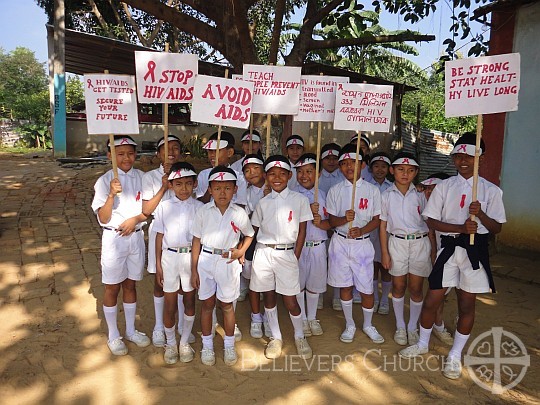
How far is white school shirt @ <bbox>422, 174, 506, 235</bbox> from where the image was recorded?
11.2 feet

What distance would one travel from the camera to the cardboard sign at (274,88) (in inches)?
162

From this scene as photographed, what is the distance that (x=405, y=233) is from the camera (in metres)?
3.96

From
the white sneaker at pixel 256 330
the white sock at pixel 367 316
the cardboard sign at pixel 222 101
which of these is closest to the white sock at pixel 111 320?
the white sneaker at pixel 256 330

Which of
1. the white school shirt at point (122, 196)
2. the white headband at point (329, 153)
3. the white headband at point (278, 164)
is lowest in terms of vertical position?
the white school shirt at point (122, 196)

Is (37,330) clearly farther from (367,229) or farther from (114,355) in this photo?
(367,229)

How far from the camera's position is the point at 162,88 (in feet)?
12.7

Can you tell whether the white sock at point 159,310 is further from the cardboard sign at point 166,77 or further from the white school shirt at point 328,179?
the white school shirt at point 328,179

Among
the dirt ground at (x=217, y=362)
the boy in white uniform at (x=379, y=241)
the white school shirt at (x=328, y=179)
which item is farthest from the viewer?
the white school shirt at (x=328, y=179)

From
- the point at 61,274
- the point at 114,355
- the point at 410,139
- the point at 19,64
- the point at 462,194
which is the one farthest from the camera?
the point at 19,64

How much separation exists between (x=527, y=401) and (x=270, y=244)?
7.67 ft

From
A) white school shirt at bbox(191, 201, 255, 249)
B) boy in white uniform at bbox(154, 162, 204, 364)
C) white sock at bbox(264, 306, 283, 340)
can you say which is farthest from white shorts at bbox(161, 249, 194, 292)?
white sock at bbox(264, 306, 283, 340)

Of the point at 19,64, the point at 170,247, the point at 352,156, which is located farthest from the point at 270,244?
the point at 19,64

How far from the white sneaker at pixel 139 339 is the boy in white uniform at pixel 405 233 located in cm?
233

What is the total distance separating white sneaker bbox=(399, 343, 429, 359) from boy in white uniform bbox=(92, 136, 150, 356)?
7.67ft
